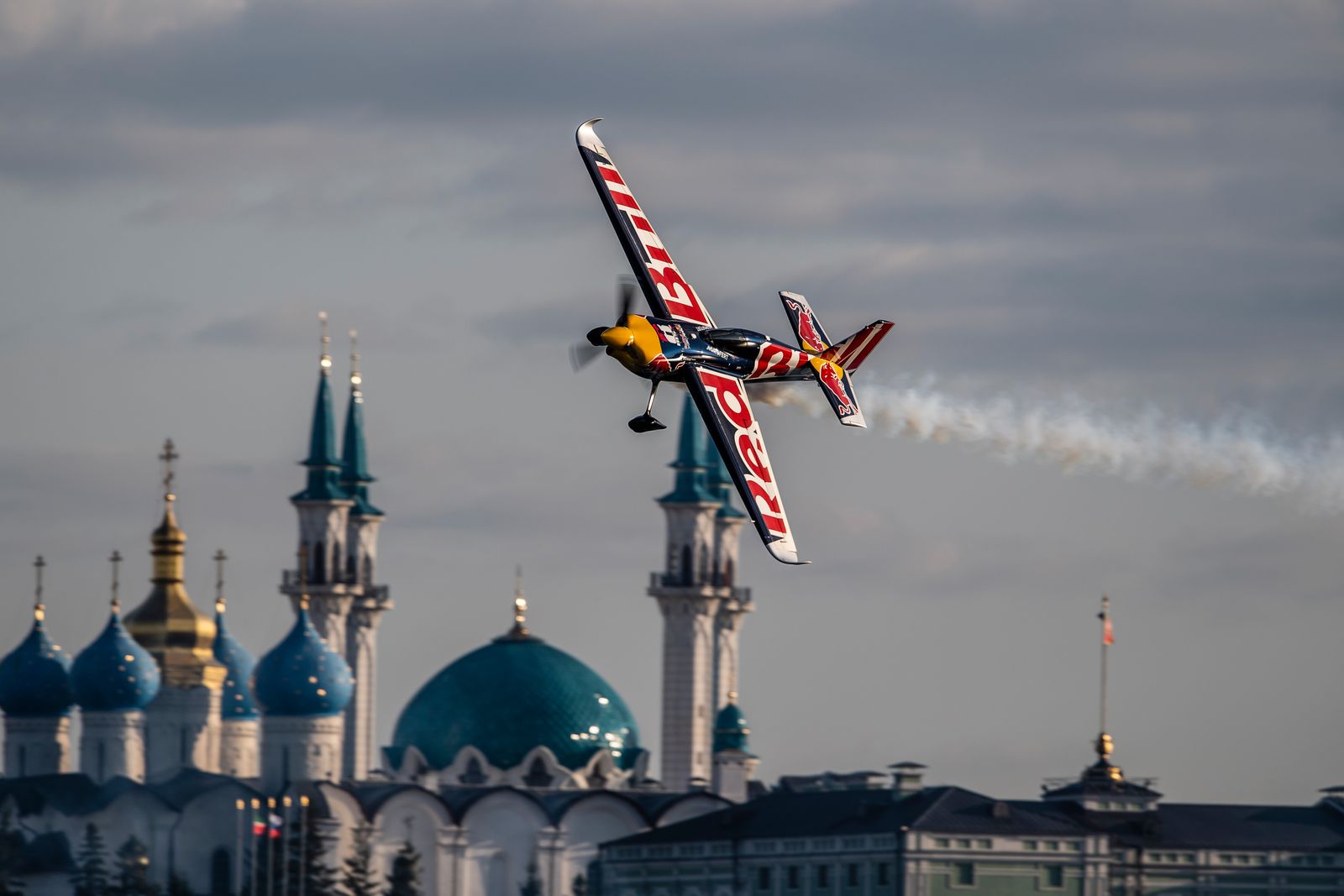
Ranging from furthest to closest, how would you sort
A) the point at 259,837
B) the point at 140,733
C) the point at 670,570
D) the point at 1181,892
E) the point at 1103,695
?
the point at 670,570 → the point at 140,733 → the point at 259,837 → the point at 1103,695 → the point at 1181,892

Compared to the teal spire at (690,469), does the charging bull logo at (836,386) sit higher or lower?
lower

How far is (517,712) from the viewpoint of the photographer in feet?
421

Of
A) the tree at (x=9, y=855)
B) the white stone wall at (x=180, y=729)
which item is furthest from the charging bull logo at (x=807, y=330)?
the white stone wall at (x=180, y=729)

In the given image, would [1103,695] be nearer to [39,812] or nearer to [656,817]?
[656,817]

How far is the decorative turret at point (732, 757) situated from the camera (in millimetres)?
124438

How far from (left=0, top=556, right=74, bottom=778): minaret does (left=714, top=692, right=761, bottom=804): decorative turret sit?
75.6 feet

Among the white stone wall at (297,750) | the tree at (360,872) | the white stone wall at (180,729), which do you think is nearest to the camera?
the tree at (360,872)

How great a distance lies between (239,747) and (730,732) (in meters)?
18.3

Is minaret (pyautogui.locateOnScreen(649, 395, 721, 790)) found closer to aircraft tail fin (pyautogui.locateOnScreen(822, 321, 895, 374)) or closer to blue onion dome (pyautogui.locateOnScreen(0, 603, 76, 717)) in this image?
blue onion dome (pyautogui.locateOnScreen(0, 603, 76, 717))

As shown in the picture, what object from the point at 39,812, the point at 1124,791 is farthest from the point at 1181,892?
the point at 39,812

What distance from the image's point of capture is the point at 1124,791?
9788 centimetres

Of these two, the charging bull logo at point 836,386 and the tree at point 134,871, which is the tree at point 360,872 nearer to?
the tree at point 134,871

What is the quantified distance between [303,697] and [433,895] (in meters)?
8.03

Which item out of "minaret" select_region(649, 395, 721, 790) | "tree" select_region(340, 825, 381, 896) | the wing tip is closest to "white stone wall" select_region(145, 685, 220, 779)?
"tree" select_region(340, 825, 381, 896)
